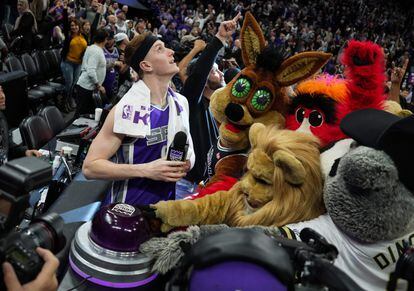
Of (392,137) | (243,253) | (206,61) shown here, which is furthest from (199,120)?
(243,253)

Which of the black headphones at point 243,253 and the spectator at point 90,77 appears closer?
the black headphones at point 243,253

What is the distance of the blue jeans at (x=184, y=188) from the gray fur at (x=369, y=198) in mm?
1166

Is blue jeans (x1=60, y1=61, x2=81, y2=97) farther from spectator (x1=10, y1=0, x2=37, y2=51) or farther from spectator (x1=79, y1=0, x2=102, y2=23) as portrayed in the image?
spectator (x1=79, y1=0, x2=102, y2=23)

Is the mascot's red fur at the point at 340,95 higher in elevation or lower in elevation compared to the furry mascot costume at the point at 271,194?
higher

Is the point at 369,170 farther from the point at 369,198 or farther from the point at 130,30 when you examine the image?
the point at 130,30

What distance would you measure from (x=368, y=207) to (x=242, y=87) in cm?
89

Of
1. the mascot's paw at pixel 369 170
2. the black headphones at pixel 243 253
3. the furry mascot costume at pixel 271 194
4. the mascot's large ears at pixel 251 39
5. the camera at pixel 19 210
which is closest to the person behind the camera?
the black headphones at pixel 243 253

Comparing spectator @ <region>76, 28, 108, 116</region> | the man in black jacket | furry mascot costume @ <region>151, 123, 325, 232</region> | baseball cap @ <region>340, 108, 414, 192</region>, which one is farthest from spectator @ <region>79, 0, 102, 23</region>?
baseball cap @ <region>340, 108, 414, 192</region>

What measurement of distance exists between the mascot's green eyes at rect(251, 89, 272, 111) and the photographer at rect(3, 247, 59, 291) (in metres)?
1.22

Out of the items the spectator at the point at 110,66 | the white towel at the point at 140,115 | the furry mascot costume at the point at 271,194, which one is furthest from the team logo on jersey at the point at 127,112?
the spectator at the point at 110,66

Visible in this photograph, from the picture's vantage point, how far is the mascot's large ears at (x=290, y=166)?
1404mm

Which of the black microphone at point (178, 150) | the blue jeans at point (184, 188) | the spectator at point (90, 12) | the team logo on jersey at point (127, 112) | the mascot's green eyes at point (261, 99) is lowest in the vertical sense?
the spectator at point (90, 12)

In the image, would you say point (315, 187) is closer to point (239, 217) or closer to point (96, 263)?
point (239, 217)

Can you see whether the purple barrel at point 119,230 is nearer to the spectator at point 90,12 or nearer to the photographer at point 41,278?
the photographer at point 41,278
